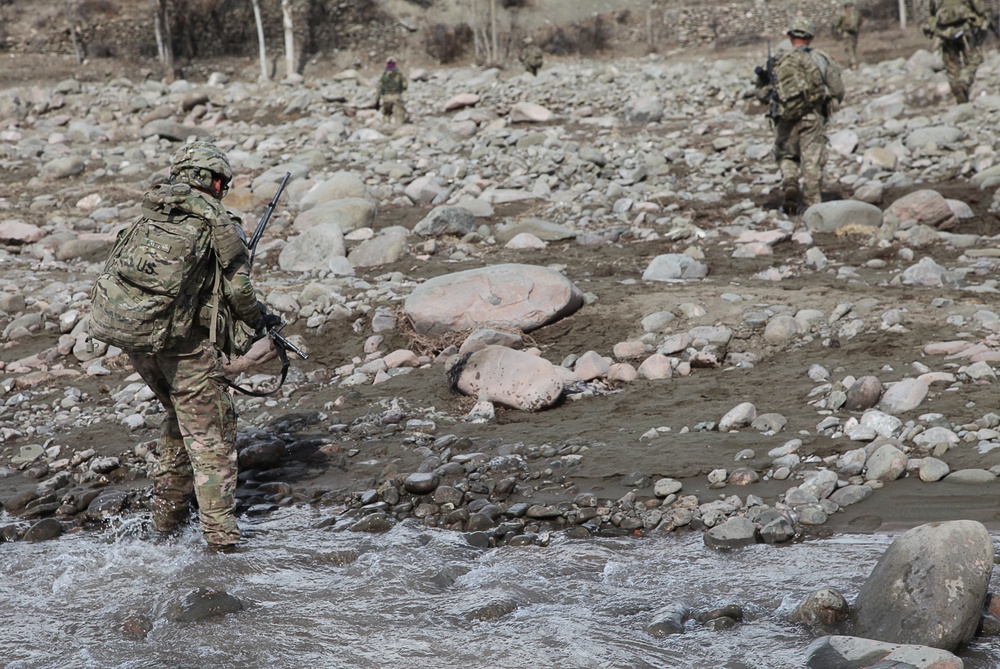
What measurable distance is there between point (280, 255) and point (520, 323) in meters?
3.20

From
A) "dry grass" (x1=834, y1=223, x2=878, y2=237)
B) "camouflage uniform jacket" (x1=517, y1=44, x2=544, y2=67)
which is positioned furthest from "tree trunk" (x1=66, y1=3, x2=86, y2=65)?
"dry grass" (x1=834, y1=223, x2=878, y2=237)

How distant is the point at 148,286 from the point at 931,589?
3083mm

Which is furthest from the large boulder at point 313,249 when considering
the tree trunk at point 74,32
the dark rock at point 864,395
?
the tree trunk at point 74,32

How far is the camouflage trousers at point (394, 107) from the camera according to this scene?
1636 centimetres

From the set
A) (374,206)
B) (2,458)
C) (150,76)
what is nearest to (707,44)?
(150,76)

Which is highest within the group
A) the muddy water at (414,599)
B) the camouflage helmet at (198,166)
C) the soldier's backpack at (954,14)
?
the soldier's backpack at (954,14)

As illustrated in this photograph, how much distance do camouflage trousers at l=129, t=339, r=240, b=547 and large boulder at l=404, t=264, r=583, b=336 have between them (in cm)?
257

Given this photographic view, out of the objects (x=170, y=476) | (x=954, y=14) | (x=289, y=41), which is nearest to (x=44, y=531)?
(x=170, y=476)

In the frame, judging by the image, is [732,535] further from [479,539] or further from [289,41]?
[289,41]

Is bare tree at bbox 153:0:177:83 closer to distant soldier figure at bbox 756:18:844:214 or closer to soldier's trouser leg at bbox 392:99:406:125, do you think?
soldier's trouser leg at bbox 392:99:406:125

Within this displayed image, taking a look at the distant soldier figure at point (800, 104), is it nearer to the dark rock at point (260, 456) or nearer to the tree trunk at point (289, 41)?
the dark rock at point (260, 456)

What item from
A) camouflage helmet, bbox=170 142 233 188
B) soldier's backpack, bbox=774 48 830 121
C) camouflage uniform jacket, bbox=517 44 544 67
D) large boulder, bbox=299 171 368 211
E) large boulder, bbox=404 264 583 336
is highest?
camouflage uniform jacket, bbox=517 44 544 67

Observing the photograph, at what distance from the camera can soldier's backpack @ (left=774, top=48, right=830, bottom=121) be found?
8.41 meters

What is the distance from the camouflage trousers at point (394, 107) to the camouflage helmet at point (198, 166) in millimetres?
12450
